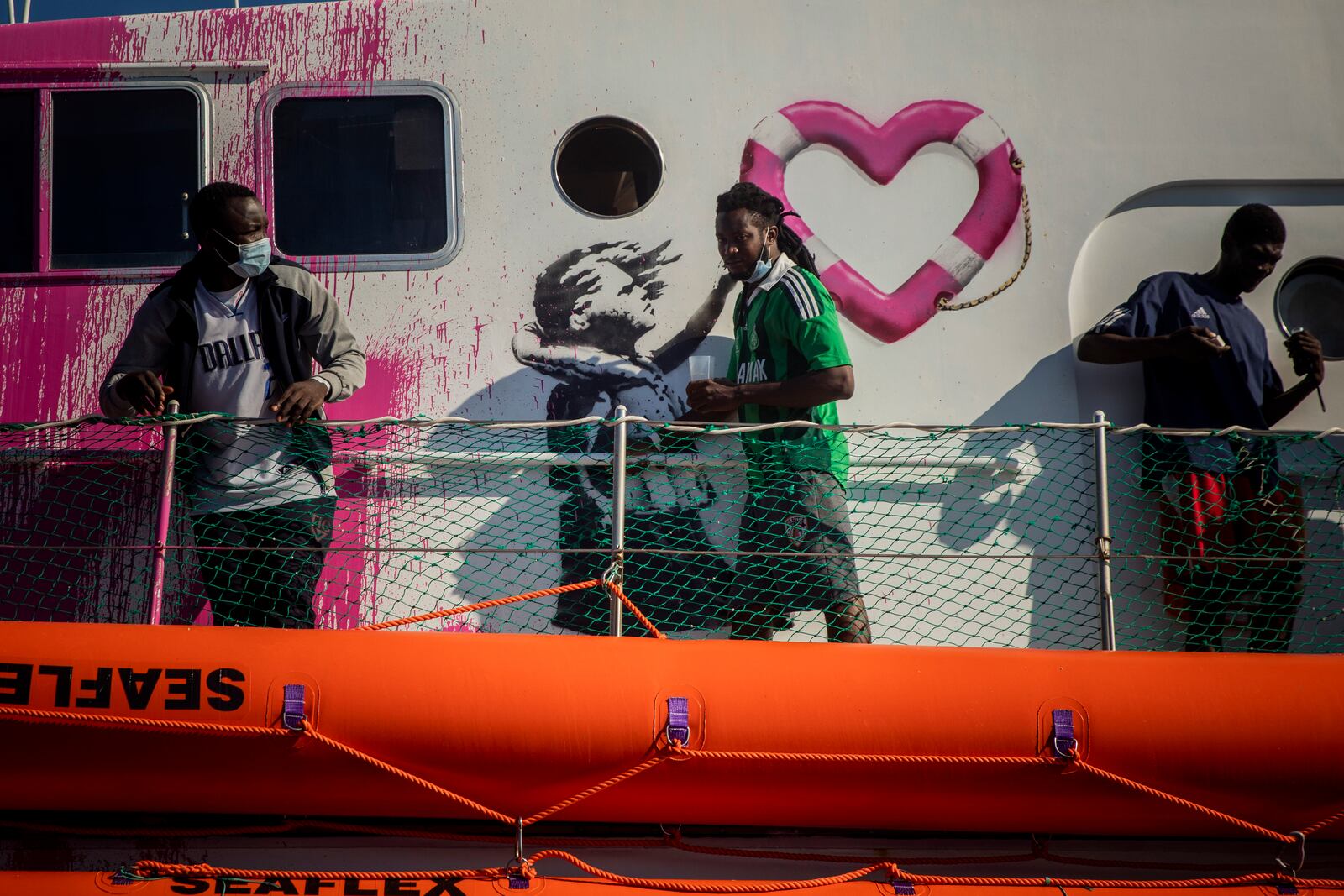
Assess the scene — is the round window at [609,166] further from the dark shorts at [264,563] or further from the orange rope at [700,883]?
the orange rope at [700,883]

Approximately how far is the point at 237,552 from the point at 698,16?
226cm

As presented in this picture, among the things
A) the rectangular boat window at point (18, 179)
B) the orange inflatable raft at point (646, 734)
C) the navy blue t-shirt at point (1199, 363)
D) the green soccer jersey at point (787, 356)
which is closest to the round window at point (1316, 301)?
the navy blue t-shirt at point (1199, 363)

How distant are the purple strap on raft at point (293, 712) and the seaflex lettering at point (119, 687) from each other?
0.10 metres

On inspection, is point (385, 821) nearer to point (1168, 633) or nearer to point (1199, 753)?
point (1199, 753)

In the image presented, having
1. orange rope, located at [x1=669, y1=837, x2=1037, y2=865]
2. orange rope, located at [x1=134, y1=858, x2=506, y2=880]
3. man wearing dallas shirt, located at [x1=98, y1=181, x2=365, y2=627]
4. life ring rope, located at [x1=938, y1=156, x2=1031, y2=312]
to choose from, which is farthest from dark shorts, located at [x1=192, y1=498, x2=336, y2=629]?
life ring rope, located at [x1=938, y1=156, x2=1031, y2=312]

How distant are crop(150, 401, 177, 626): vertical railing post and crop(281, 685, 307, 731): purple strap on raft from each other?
0.51 meters

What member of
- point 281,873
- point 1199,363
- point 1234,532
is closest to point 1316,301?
point 1199,363

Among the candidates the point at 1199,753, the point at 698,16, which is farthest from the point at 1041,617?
the point at 698,16

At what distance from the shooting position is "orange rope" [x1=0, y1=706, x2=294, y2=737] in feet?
8.51

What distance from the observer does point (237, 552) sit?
3.06m

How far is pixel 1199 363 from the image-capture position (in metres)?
3.54

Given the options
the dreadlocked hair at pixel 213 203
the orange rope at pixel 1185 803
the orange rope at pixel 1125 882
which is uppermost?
the dreadlocked hair at pixel 213 203

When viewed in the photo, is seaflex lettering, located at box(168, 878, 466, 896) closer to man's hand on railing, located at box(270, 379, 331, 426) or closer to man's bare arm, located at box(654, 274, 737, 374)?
man's hand on railing, located at box(270, 379, 331, 426)

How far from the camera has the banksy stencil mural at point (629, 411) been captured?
338 centimetres
